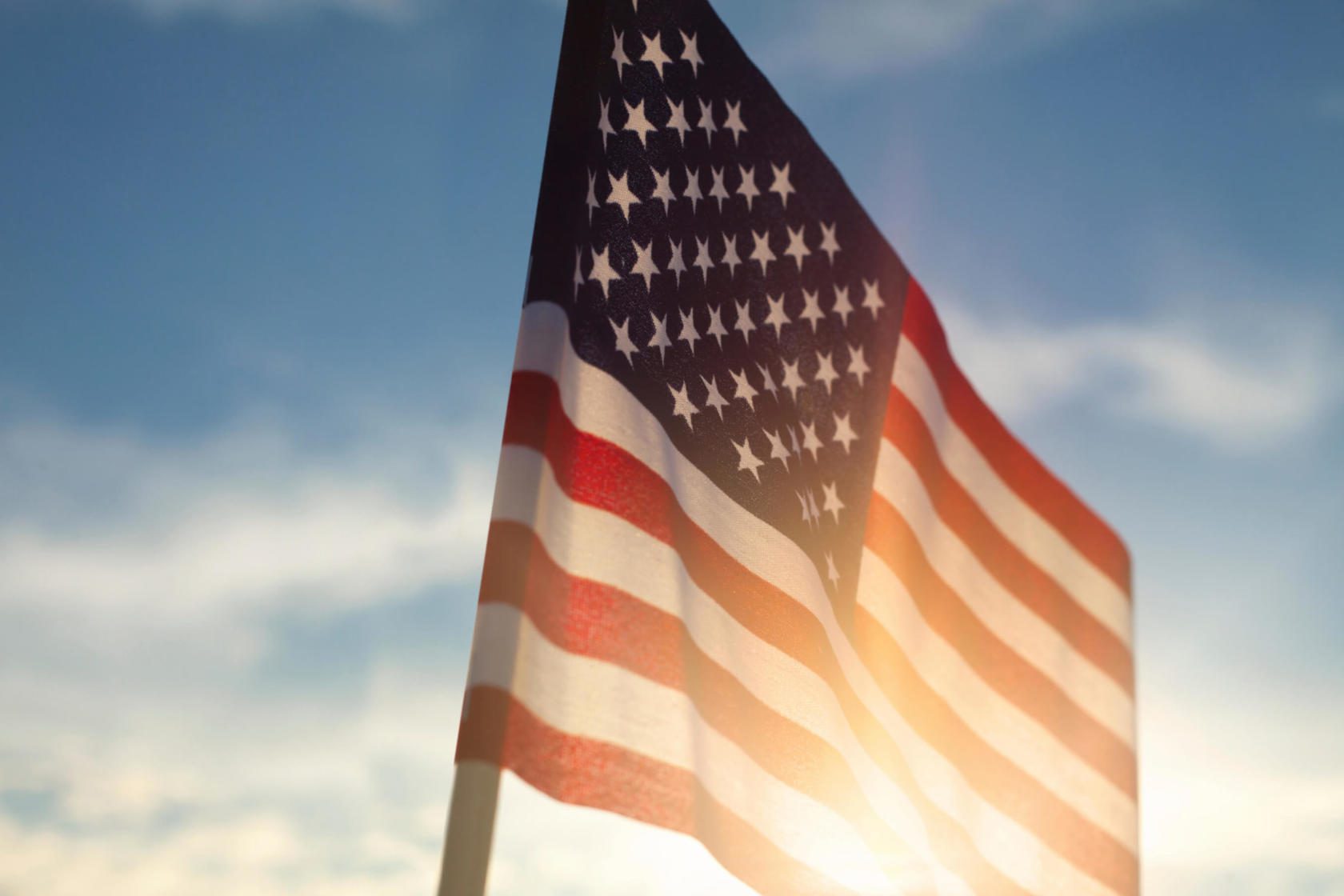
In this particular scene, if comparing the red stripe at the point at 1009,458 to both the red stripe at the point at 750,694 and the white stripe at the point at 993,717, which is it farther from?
the red stripe at the point at 750,694

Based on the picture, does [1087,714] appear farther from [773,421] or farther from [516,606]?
[516,606]

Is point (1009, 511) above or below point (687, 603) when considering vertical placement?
above

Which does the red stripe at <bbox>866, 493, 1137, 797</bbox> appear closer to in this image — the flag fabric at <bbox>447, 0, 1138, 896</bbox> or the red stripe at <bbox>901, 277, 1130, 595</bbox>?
the flag fabric at <bbox>447, 0, 1138, 896</bbox>

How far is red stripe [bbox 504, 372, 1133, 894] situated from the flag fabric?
14 millimetres

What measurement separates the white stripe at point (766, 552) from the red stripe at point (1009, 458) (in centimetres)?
223

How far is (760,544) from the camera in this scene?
547 cm

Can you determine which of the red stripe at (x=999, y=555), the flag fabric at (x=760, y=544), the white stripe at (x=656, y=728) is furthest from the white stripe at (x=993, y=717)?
the white stripe at (x=656, y=728)

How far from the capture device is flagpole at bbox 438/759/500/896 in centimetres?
342

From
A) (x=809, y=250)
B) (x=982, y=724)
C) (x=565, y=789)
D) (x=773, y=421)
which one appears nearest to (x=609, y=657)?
(x=565, y=789)

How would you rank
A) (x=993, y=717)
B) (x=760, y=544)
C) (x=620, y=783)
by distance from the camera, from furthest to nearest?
(x=993, y=717)
(x=760, y=544)
(x=620, y=783)

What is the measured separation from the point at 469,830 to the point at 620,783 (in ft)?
2.41

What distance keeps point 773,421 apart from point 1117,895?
438cm

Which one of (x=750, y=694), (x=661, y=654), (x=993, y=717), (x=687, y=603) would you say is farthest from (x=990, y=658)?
(x=661, y=654)

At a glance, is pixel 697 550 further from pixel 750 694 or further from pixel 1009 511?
pixel 1009 511
